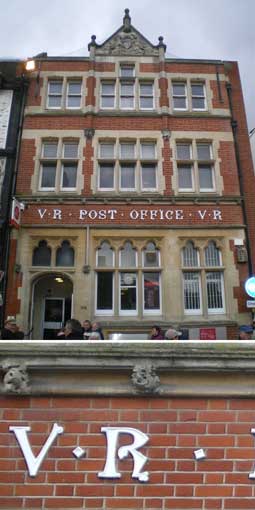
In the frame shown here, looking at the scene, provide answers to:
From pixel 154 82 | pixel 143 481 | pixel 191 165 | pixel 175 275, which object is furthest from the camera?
pixel 154 82

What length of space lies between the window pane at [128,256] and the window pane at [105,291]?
1.86 feet

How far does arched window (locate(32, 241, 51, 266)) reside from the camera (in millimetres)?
12477

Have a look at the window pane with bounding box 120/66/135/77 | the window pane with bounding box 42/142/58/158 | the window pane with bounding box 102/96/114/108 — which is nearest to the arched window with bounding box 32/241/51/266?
the window pane with bounding box 42/142/58/158

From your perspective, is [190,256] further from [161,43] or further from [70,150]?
[161,43]

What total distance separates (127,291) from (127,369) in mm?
10339

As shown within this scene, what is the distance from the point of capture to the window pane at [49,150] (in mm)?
13828

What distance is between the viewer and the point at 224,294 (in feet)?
40.0

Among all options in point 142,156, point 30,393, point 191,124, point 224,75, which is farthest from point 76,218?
point 30,393

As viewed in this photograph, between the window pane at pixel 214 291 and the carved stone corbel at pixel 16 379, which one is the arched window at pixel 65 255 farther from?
the carved stone corbel at pixel 16 379

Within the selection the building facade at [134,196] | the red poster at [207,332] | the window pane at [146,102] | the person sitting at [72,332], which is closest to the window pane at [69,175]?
the building facade at [134,196]

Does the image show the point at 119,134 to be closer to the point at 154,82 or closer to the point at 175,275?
the point at 154,82

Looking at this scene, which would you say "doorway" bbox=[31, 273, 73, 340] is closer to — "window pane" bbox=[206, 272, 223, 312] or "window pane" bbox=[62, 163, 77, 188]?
"window pane" bbox=[62, 163, 77, 188]

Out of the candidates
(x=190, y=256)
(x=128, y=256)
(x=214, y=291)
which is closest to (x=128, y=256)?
(x=128, y=256)

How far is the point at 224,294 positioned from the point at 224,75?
832cm
